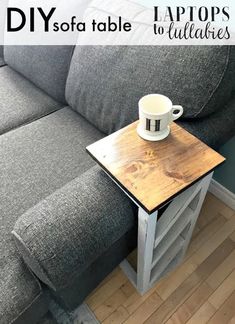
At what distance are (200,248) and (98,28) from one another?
1.02 m

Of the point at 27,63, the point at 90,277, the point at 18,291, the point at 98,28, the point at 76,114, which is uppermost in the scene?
the point at 98,28

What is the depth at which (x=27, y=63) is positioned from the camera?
4.44ft

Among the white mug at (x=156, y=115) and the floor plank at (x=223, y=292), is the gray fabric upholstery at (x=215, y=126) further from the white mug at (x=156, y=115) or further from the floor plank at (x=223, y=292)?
the floor plank at (x=223, y=292)

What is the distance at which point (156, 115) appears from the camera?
733 mm

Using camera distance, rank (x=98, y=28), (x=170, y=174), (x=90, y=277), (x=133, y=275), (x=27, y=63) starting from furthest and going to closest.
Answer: (x=27, y=63), (x=133, y=275), (x=98, y=28), (x=90, y=277), (x=170, y=174)

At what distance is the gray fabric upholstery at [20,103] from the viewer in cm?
125

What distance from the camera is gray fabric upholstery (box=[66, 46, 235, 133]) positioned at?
0.80m

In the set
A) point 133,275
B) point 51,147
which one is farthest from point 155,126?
point 133,275

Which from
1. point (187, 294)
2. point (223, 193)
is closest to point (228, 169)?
point (223, 193)

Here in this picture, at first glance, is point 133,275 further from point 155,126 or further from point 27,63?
point 27,63

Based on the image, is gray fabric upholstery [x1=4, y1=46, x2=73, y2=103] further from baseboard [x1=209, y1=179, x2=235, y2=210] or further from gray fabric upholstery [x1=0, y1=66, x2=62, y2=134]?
baseboard [x1=209, y1=179, x2=235, y2=210]

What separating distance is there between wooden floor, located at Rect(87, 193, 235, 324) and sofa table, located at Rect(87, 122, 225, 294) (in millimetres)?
283

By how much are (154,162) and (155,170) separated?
0.03 metres

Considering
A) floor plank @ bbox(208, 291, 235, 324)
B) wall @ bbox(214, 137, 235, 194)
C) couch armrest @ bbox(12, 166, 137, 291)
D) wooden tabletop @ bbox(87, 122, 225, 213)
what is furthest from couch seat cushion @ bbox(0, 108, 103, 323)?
floor plank @ bbox(208, 291, 235, 324)
